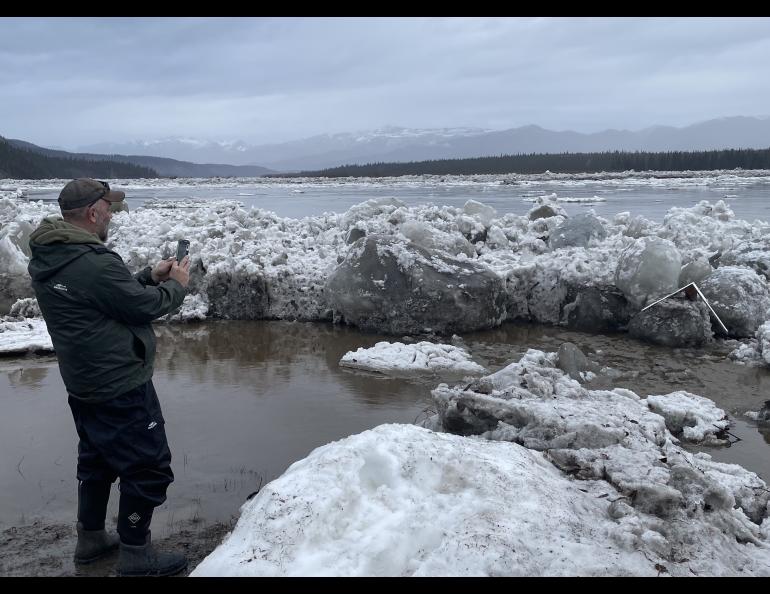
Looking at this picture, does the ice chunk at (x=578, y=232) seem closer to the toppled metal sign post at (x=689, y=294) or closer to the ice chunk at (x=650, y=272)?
the ice chunk at (x=650, y=272)

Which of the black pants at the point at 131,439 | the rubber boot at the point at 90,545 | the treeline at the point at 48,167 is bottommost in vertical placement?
the rubber boot at the point at 90,545

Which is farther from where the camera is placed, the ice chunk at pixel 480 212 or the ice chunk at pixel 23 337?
the ice chunk at pixel 480 212

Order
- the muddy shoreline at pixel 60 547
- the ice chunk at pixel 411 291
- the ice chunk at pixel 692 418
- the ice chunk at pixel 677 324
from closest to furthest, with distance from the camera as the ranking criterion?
the muddy shoreline at pixel 60 547 → the ice chunk at pixel 692 418 → the ice chunk at pixel 677 324 → the ice chunk at pixel 411 291

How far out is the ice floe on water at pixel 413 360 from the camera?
615 centimetres

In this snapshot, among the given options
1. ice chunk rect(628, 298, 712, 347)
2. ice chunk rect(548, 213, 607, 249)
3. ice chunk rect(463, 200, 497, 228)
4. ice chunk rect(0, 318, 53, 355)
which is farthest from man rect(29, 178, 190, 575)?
ice chunk rect(463, 200, 497, 228)

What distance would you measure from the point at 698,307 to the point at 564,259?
1.89 m

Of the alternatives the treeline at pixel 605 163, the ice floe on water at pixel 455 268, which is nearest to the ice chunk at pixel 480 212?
the ice floe on water at pixel 455 268

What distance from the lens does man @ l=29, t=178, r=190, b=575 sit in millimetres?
2670

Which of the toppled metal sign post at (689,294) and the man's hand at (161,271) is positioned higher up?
the man's hand at (161,271)

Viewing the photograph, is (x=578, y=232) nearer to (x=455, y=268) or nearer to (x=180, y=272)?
(x=455, y=268)

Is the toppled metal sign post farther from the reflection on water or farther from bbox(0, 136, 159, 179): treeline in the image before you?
bbox(0, 136, 159, 179): treeline

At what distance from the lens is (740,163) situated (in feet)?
233

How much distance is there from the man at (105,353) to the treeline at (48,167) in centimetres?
8798

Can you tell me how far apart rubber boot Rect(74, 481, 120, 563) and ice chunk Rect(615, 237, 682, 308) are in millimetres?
6412
